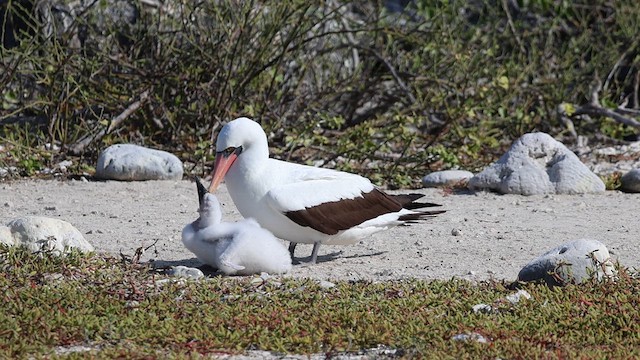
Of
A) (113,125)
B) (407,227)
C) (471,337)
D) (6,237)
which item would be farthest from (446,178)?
(471,337)

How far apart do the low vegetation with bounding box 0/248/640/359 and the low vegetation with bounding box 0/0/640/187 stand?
396 centimetres

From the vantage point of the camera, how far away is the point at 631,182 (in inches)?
381

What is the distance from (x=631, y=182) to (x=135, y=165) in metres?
4.34

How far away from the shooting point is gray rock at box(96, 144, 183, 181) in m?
9.59

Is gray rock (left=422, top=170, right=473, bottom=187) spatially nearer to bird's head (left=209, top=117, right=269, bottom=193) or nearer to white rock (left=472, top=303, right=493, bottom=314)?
bird's head (left=209, top=117, right=269, bottom=193)

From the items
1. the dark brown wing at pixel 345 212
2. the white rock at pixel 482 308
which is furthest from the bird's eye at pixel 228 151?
the white rock at pixel 482 308

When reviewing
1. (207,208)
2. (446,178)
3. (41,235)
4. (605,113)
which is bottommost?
(446,178)

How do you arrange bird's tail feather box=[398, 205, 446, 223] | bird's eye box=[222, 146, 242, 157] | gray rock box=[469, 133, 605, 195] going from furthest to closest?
1. gray rock box=[469, 133, 605, 195]
2. bird's tail feather box=[398, 205, 446, 223]
3. bird's eye box=[222, 146, 242, 157]

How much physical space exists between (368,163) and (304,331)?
5.87 meters

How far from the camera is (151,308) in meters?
5.32

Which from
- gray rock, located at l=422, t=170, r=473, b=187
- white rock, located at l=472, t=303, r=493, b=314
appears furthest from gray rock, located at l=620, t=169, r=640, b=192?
white rock, located at l=472, t=303, r=493, b=314

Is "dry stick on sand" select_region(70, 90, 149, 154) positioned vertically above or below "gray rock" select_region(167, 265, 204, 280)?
above

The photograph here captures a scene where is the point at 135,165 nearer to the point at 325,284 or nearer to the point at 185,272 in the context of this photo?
the point at 185,272

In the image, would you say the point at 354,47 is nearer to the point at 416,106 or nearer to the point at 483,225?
the point at 416,106
